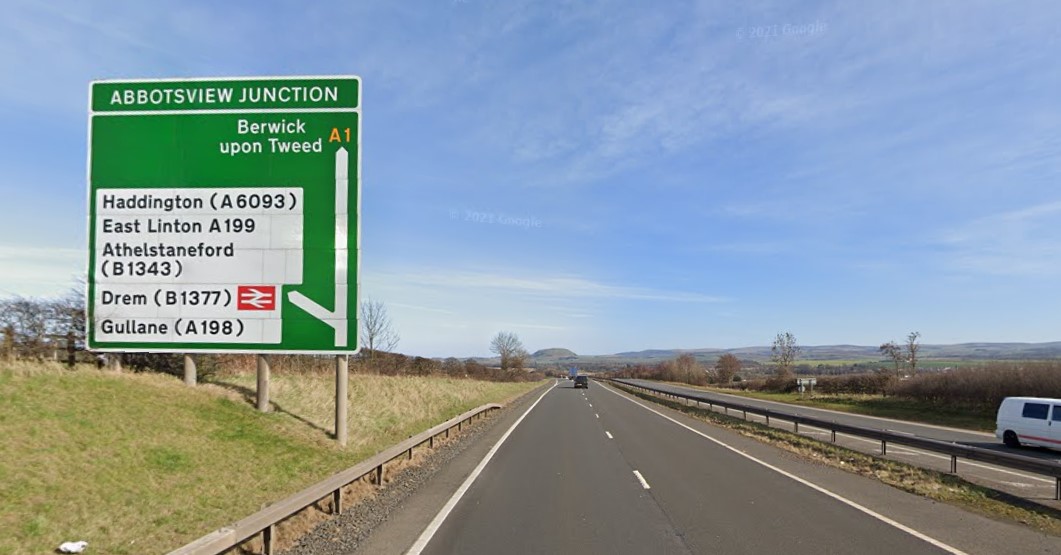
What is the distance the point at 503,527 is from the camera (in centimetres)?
858

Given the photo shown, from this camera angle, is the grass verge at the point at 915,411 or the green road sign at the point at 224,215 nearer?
the green road sign at the point at 224,215

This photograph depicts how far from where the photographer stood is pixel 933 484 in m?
12.7

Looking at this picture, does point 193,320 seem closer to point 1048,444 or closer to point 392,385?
point 392,385

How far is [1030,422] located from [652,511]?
750 inches

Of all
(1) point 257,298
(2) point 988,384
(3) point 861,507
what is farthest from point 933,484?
(2) point 988,384

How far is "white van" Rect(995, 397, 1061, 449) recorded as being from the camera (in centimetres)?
2050

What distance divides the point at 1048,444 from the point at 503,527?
21182 millimetres

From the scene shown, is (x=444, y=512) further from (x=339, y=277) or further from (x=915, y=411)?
(x=915, y=411)

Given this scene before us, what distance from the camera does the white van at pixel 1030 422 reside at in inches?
807

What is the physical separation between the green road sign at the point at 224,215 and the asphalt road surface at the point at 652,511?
6.00m

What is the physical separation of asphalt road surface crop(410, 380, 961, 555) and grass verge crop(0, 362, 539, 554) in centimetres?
333

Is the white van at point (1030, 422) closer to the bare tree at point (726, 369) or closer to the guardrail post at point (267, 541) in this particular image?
the guardrail post at point (267, 541)

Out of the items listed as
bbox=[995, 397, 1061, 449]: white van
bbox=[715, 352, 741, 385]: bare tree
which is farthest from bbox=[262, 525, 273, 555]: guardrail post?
bbox=[715, 352, 741, 385]: bare tree

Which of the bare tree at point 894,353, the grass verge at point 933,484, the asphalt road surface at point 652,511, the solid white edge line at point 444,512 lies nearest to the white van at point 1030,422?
the grass verge at point 933,484
